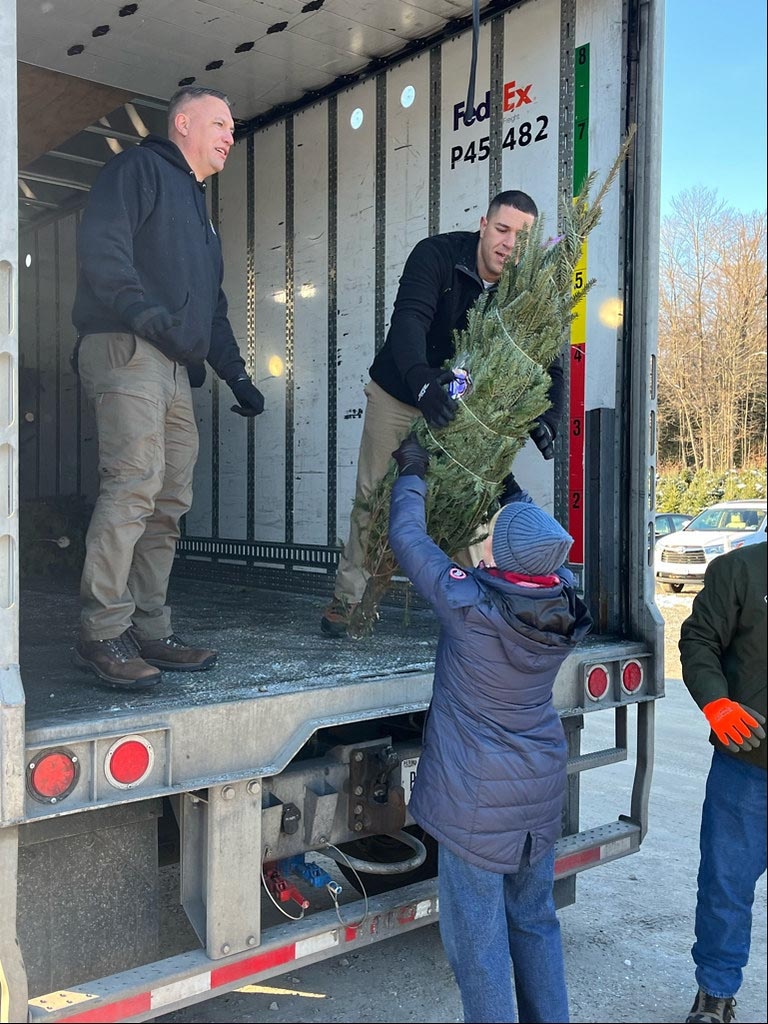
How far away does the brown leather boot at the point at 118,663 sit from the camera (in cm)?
282

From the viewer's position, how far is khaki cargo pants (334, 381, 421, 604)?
12.7 ft

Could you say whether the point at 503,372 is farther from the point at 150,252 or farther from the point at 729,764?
the point at 729,764

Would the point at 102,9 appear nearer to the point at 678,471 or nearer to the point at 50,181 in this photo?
the point at 50,181

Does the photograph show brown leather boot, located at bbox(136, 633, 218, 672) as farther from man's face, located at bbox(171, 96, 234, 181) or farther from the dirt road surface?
man's face, located at bbox(171, 96, 234, 181)

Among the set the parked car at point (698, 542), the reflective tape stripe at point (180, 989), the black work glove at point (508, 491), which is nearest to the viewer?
the reflective tape stripe at point (180, 989)

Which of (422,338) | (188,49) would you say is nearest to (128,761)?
(422,338)

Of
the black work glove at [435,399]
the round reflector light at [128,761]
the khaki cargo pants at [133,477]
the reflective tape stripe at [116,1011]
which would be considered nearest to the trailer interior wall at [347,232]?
the black work glove at [435,399]

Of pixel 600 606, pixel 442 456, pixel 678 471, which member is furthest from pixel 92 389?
pixel 678 471

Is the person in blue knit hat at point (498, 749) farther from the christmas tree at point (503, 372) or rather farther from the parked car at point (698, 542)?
the parked car at point (698, 542)

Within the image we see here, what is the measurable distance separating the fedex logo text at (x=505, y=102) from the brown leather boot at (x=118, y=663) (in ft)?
9.23

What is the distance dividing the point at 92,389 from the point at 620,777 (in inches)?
184

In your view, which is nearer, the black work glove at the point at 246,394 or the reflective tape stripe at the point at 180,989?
the reflective tape stripe at the point at 180,989

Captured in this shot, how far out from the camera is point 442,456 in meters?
3.38

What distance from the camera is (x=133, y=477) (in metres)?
3.10
